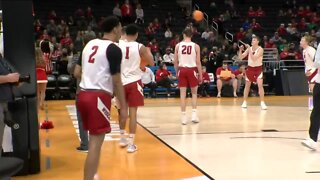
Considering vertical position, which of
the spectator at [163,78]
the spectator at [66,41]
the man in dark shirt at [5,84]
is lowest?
the spectator at [163,78]

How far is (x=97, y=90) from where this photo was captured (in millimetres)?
4590

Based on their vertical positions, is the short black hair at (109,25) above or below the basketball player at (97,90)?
above

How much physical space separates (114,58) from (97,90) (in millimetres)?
365

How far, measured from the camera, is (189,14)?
25.0 metres

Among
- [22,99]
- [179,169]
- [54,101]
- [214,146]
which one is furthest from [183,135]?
[54,101]

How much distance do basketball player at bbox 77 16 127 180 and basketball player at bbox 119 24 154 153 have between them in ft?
7.66

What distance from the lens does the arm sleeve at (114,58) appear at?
4.48m

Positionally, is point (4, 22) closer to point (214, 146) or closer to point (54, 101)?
point (214, 146)

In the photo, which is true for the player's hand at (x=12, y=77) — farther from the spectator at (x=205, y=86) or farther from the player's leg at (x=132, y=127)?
the spectator at (x=205, y=86)

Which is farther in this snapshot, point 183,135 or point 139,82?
point 183,135

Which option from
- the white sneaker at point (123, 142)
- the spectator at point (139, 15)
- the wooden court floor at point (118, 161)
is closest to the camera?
the wooden court floor at point (118, 161)

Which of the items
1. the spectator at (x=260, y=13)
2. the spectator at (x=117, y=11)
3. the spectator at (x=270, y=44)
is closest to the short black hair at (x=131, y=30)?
the spectator at (x=270, y=44)

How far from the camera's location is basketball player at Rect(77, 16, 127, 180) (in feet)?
14.8

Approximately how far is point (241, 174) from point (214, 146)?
180 centimetres
